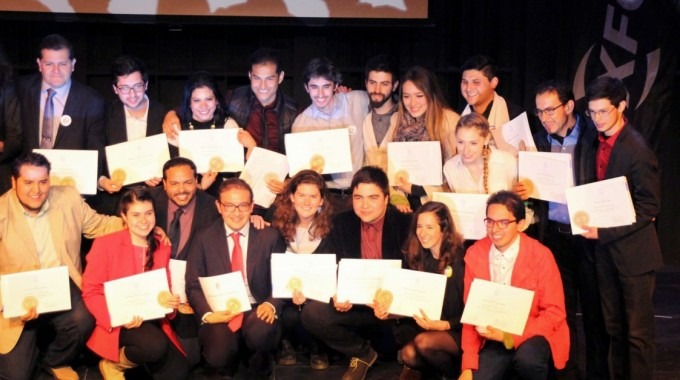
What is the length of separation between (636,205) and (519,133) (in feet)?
3.02

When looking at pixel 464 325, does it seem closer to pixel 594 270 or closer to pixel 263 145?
pixel 594 270

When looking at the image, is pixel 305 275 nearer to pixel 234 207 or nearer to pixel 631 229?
pixel 234 207

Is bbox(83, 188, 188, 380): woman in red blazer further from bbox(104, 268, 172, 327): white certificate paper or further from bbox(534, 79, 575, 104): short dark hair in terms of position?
bbox(534, 79, 575, 104): short dark hair

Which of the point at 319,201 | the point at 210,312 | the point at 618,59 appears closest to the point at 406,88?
the point at 319,201

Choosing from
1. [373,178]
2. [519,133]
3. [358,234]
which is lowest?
[358,234]

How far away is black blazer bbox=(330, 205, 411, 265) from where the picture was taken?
514 cm

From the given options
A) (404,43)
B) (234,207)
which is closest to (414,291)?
(234,207)

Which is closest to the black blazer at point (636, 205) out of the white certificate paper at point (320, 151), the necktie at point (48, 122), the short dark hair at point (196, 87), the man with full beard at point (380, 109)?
the man with full beard at point (380, 109)

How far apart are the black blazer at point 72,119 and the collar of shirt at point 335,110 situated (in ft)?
4.38

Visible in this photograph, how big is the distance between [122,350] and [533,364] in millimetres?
2182

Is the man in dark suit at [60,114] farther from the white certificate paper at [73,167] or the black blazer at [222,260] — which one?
the black blazer at [222,260]

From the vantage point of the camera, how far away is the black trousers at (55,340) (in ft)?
16.0

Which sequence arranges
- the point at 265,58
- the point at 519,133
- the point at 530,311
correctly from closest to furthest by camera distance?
the point at 530,311, the point at 519,133, the point at 265,58

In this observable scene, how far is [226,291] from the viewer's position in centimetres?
492
